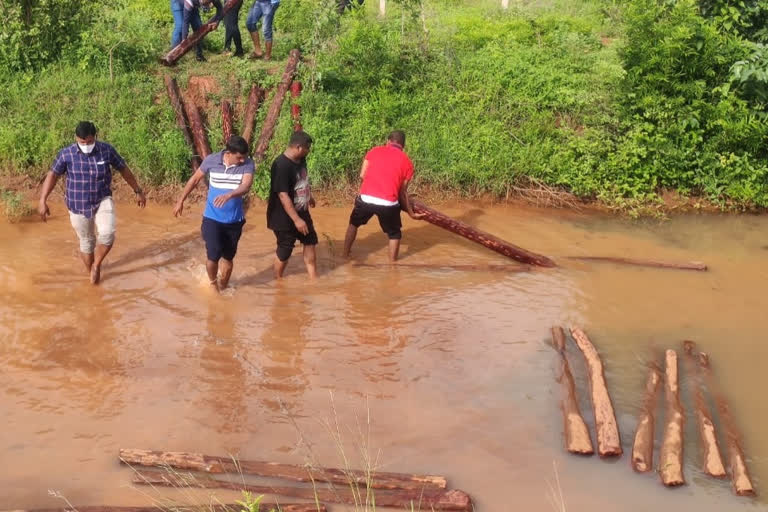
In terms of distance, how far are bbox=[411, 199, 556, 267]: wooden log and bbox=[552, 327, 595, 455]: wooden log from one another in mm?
2341

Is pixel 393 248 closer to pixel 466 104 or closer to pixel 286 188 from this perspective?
pixel 286 188

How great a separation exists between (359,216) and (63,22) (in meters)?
6.29

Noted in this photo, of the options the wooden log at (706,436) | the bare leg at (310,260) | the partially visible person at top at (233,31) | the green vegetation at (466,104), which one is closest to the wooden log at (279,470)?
the wooden log at (706,436)

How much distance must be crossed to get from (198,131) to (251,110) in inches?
33.8

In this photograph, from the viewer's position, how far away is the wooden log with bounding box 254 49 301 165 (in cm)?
1115

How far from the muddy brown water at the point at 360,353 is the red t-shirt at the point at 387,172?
948mm

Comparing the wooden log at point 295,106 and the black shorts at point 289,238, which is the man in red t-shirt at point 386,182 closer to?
the black shorts at point 289,238

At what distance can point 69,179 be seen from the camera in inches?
294

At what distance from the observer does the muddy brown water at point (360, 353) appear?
17.5 feet

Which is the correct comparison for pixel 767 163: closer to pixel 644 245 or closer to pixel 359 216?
pixel 644 245

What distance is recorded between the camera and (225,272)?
312 inches

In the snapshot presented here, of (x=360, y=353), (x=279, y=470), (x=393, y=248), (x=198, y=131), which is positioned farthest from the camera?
(x=198, y=131)

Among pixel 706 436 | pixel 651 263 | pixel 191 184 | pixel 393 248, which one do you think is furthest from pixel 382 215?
pixel 706 436

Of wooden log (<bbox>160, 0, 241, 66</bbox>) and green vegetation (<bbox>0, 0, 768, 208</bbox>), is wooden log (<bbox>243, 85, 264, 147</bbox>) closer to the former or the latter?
green vegetation (<bbox>0, 0, 768, 208</bbox>)
